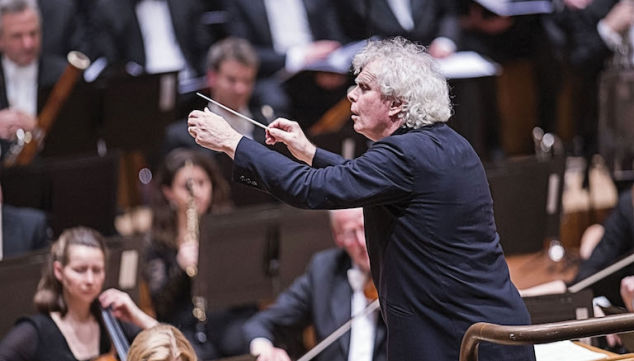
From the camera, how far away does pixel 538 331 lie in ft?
8.51

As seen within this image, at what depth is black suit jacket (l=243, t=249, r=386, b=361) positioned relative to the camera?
13.6 ft

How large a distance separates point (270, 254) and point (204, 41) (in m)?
2.39

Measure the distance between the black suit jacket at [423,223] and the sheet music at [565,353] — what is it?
26 cm

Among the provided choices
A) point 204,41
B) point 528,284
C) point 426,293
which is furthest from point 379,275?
point 204,41

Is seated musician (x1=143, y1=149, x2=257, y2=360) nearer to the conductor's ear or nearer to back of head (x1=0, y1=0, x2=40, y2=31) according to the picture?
back of head (x1=0, y1=0, x2=40, y2=31)

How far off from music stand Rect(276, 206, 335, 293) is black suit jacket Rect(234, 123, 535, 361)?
169 centimetres

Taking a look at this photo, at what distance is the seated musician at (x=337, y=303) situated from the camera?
411 centimetres

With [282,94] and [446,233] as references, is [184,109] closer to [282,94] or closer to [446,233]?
[282,94]

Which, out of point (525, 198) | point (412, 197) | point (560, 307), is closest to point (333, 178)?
point (412, 197)

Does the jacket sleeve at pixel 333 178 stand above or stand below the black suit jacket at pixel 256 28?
below

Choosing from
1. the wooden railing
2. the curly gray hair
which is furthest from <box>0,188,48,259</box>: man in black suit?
the wooden railing

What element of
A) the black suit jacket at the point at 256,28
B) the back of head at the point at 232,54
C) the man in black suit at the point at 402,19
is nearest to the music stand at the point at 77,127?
the back of head at the point at 232,54

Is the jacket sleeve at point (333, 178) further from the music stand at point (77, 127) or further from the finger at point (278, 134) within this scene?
the music stand at point (77, 127)

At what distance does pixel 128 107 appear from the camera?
5.60 metres
